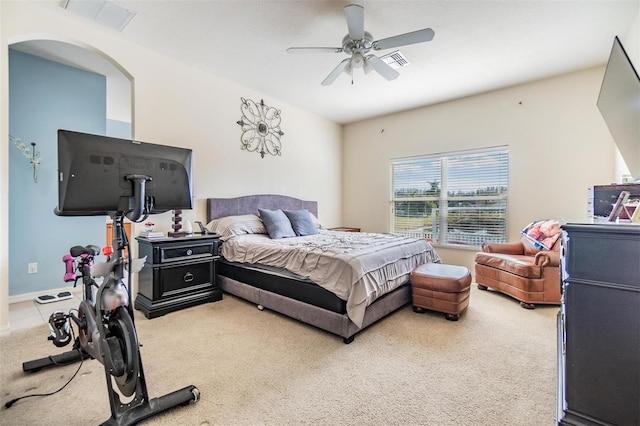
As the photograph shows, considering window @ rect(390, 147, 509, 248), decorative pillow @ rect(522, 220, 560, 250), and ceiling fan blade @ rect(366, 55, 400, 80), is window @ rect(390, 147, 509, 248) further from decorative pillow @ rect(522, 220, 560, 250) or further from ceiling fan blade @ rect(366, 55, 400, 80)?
ceiling fan blade @ rect(366, 55, 400, 80)

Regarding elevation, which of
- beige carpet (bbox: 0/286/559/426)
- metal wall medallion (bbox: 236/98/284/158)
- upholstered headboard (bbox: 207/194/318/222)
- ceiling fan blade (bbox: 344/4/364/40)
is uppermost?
ceiling fan blade (bbox: 344/4/364/40)

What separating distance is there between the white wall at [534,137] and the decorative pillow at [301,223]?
2.20 m

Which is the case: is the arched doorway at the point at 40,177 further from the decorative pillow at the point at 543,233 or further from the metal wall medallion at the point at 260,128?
the decorative pillow at the point at 543,233

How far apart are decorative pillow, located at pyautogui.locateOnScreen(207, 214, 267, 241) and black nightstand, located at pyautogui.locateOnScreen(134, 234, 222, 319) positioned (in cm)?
20

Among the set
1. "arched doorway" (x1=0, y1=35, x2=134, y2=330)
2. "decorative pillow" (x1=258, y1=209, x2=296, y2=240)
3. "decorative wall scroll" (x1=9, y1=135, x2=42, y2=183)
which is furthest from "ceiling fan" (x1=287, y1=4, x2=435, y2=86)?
"decorative wall scroll" (x1=9, y1=135, x2=42, y2=183)

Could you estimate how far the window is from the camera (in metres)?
4.29

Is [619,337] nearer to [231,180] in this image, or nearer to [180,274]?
[180,274]

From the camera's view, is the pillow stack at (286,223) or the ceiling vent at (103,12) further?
the pillow stack at (286,223)

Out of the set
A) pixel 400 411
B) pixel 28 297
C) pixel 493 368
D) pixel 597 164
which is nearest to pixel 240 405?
pixel 400 411

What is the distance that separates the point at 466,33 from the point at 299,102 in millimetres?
2678

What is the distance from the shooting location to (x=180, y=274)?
304cm

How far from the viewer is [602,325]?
1.15 metres

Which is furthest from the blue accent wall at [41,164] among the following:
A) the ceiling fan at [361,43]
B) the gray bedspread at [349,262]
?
the ceiling fan at [361,43]

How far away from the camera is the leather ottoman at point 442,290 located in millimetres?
2689
